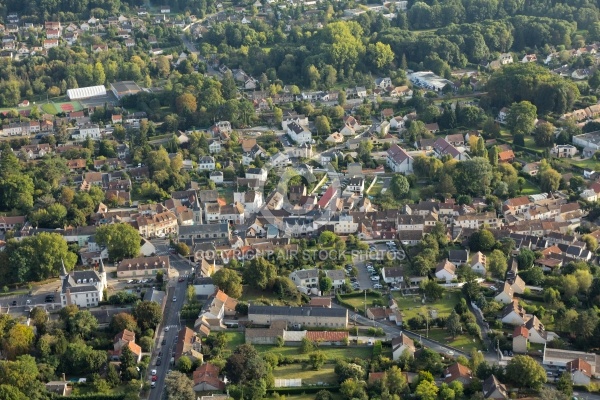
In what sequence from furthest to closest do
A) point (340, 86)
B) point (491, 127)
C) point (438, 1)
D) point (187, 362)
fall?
point (438, 1)
point (340, 86)
point (491, 127)
point (187, 362)

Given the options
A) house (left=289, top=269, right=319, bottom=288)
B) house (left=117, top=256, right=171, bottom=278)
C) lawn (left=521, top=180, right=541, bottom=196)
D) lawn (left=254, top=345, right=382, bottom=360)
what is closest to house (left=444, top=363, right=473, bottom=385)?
lawn (left=254, top=345, right=382, bottom=360)

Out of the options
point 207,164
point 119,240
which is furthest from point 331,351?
point 207,164

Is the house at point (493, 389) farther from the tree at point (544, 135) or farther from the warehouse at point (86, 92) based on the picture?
the warehouse at point (86, 92)

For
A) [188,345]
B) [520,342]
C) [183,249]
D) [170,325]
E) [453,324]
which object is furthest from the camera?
[183,249]

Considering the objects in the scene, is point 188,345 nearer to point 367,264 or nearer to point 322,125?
point 367,264

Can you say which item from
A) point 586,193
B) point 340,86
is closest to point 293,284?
point 586,193

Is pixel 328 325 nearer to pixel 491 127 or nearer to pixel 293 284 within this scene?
pixel 293 284

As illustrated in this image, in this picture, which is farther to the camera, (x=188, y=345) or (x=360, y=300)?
(x=360, y=300)
